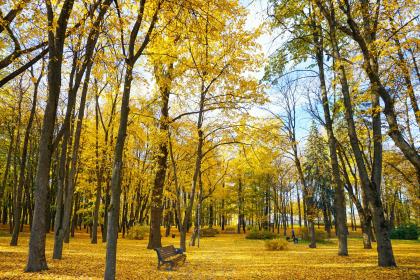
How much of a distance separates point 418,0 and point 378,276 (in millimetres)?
7470

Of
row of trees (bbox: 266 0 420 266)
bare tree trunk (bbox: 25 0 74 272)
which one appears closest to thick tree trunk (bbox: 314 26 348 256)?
row of trees (bbox: 266 0 420 266)

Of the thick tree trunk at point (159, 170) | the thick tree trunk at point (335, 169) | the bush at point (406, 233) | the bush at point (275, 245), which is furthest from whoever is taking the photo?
the bush at point (406, 233)

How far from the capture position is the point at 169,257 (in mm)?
10000

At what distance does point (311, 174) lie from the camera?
136 ft

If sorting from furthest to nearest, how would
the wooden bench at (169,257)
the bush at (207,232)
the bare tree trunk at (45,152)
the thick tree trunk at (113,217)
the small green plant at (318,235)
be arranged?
1. the bush at (207,232)
2. the small green plant at (318,235)
3. the wooden bench at (169,257)
4. the bare tree trunk at (45,152)
5. the thick tree trunk at (113,217)

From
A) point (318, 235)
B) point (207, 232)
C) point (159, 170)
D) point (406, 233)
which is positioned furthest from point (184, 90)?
point (406, 233)

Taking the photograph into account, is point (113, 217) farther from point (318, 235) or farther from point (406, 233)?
point (406, 233)

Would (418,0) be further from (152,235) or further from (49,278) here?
(152,235)

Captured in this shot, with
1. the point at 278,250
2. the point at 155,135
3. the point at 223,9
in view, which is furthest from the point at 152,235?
the point at 223,9

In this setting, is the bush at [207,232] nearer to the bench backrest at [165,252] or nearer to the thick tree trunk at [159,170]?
the thick tree trunk at [159,170]

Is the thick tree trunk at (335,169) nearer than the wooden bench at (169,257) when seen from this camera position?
No

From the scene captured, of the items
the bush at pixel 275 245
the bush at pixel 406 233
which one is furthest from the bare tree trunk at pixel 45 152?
the bush at pixel 406 233

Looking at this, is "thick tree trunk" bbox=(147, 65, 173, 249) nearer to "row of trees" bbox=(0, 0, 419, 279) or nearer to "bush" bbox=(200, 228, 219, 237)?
"row of trees" bbox=(0, 0, 419, 279)

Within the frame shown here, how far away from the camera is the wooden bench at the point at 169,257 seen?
9090 mm
